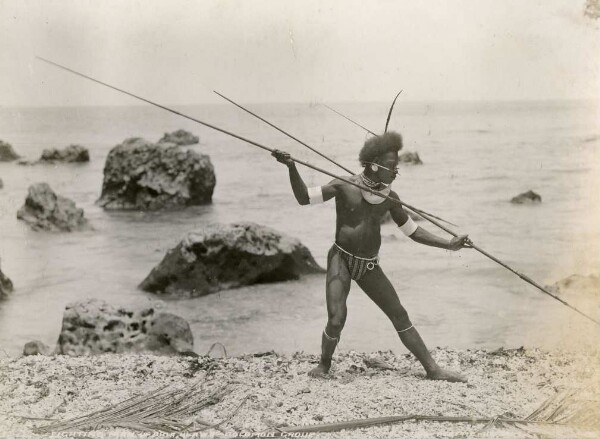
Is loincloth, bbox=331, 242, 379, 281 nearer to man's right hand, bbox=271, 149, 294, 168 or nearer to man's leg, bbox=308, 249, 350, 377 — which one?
man's leg, bbox=308, 249, 350, 377

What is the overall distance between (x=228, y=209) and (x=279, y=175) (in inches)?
141

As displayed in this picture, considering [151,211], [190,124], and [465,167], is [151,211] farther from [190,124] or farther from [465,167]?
[190,124]

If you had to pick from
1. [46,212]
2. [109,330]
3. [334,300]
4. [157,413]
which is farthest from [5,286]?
[334,300]

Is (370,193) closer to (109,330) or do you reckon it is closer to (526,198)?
(109,330)

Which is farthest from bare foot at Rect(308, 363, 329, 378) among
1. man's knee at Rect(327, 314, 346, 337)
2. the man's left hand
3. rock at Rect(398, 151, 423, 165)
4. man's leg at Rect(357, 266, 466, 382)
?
rock at Rect(398, 151, 423, 165)

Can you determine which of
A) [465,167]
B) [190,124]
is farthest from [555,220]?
[190,124]

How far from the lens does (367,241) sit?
15.0 ft

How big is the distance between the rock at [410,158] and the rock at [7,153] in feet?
31.4

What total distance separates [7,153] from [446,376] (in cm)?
1496

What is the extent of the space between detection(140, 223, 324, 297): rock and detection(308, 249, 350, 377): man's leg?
100 inches

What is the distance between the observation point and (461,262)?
8.24 metres

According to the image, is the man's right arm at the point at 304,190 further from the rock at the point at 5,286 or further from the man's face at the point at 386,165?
the rock at the point at 5,286

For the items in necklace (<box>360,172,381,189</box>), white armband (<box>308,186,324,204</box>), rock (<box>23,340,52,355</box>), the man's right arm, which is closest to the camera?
the man's right arm

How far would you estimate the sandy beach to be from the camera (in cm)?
418
